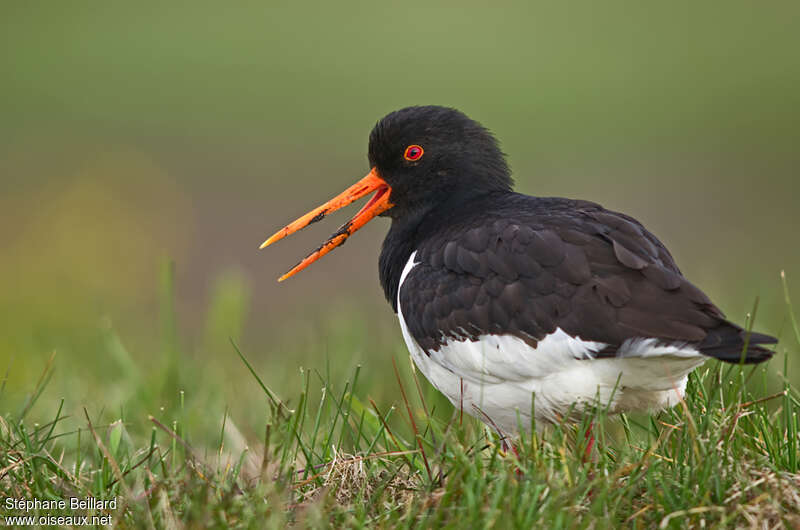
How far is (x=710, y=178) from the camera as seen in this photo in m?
13.1

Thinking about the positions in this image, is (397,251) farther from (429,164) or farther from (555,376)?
(555,376)

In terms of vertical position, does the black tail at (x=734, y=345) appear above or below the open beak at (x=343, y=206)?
below

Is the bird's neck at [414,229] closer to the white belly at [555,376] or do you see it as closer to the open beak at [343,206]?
the open beak at [343,206]

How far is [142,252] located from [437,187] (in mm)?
6464

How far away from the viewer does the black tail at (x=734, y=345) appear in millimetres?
3594

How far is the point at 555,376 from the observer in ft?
13.2

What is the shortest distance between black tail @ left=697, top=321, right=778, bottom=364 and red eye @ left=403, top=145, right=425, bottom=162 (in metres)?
2.00

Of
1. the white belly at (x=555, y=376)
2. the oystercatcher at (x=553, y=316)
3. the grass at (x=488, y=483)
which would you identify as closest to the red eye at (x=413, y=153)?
the oystercatcher at (x=553, y=316)

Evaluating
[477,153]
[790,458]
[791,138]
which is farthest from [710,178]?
[790,458]

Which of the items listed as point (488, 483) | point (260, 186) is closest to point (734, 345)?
point (488, 483)

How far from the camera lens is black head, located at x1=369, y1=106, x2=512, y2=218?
5.20 m

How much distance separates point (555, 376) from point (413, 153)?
5.48 ft

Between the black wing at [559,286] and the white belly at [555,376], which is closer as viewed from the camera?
the black wing at [559,286]

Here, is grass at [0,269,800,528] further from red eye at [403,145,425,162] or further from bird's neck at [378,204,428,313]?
red eye at [403,145,425,162]
